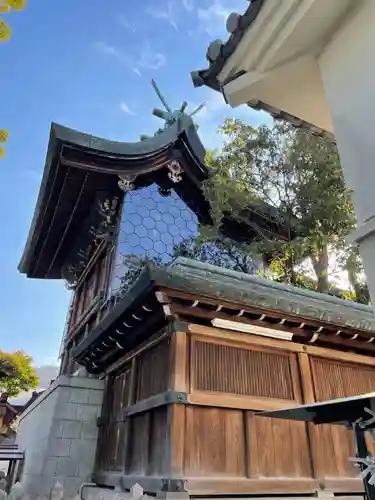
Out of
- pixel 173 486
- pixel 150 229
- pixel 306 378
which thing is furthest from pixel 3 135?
pixel 150 229

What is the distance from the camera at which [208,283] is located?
16.4ft

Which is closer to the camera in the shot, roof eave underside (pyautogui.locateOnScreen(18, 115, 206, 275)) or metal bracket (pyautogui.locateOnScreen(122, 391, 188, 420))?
metal bracket (pyautogui.locateOnScreen(122, 391, 188, 420))

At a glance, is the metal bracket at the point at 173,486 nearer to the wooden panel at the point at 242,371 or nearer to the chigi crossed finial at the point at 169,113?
the wooden panel at the point at 242,371

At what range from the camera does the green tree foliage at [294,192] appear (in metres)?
6.57

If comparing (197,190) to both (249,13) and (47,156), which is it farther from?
(249,13)

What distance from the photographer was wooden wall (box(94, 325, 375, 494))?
4562 millimetres

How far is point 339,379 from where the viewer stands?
5883 millimetres

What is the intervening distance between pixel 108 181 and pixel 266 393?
5.46m

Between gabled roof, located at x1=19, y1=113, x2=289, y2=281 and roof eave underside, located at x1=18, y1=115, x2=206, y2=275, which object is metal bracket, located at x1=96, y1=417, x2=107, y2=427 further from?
roof eave underside, located at x1=18, y1=115, x2=206, y2=275

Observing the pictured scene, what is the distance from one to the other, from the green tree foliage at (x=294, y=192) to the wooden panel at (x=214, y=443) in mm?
3032

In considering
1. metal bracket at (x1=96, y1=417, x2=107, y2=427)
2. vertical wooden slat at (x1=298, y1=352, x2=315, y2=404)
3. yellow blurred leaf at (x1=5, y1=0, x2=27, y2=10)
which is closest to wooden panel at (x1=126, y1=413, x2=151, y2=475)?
metal bracket at (x1=96, y1=417, x2=107, y2=427)

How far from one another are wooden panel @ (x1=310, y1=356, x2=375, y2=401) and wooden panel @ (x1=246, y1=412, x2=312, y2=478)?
2.14ft

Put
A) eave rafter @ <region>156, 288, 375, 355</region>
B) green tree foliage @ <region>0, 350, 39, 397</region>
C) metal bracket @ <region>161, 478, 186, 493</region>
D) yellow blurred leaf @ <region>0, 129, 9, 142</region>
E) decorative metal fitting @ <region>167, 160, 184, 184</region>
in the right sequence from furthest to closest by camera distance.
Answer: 1. green tree foliage @ <region>0, 350, 39, 397</region>
2. decorative metal fitting @ <region>167, 160, 184, 184</region>
3. eave rafter @ <region>156, 288, 375, 355</region>
4. metal bracket @ <region>161, 478, 186, 493</region>
5. yellow blurred leaf @ <region>0, 129, 9, 142</region>

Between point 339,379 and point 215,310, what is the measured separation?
2383 mm
